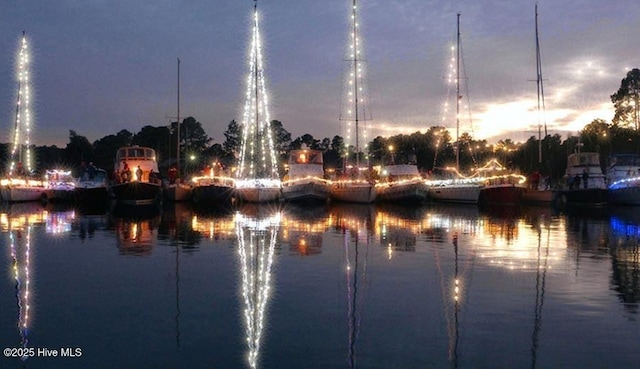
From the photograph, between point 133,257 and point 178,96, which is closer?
point 133,257

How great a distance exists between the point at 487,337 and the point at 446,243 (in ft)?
37.5

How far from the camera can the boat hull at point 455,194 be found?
50.1 m

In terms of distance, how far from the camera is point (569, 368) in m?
7.06

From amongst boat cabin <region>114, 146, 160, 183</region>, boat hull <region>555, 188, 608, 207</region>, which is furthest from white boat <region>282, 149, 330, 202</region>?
boat hull <region>555, 188, 608, 207</region>

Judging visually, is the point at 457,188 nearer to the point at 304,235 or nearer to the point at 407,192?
the point at 407,192

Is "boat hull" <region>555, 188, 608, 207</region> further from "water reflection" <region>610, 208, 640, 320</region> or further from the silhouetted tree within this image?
the silhouetted tree

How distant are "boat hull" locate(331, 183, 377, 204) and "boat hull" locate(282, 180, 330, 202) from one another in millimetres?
2501

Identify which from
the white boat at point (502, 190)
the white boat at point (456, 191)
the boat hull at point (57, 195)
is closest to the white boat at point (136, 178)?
the boat hull at point (57, 195)

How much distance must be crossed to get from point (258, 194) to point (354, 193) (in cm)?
748

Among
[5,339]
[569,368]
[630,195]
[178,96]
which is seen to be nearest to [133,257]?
[5,339]

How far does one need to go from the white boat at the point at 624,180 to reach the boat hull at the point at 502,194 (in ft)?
20.9

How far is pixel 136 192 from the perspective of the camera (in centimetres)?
4681

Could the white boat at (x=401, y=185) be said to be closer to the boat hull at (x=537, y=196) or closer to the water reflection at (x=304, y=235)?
the boat hull at (x=537, y=196)

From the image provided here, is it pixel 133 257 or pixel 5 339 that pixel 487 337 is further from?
pixel 133 257
